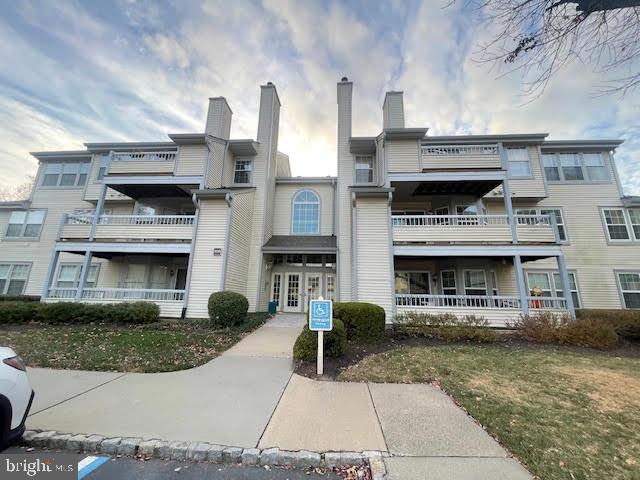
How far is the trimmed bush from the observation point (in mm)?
9945

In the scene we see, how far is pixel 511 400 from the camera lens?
14.4 feet

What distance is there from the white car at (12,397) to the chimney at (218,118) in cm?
1441

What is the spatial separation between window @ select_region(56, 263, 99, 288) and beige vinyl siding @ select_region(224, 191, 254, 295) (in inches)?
365

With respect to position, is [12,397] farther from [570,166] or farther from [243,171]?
[570,166]

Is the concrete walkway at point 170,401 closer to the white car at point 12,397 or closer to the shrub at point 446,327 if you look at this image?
the white car at point 12,397

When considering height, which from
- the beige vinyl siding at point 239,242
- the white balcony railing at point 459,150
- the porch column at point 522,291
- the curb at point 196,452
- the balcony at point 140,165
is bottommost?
the curb at point 196,452

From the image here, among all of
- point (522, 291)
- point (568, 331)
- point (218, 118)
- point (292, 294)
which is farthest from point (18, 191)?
point (568, 331)

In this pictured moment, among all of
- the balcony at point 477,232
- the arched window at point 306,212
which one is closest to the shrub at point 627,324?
the balcony at point 477,232

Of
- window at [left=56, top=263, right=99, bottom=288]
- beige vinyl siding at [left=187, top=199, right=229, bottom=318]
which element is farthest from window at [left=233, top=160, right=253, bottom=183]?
window at [left=56, top=263, right=99, bottom=288]

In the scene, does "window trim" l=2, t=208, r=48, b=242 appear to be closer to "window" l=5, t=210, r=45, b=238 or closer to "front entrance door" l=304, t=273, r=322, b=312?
"window" l=5, t=210, r=45, b=238

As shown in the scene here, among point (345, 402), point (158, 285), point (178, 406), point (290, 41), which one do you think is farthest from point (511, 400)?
point (158, 285)

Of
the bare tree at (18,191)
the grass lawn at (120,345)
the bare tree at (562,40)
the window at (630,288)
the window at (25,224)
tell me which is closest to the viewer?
the bare tree at (562,40)

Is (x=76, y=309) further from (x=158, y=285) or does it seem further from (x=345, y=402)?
(x=345, y=402)

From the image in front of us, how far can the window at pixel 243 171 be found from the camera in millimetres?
15734
